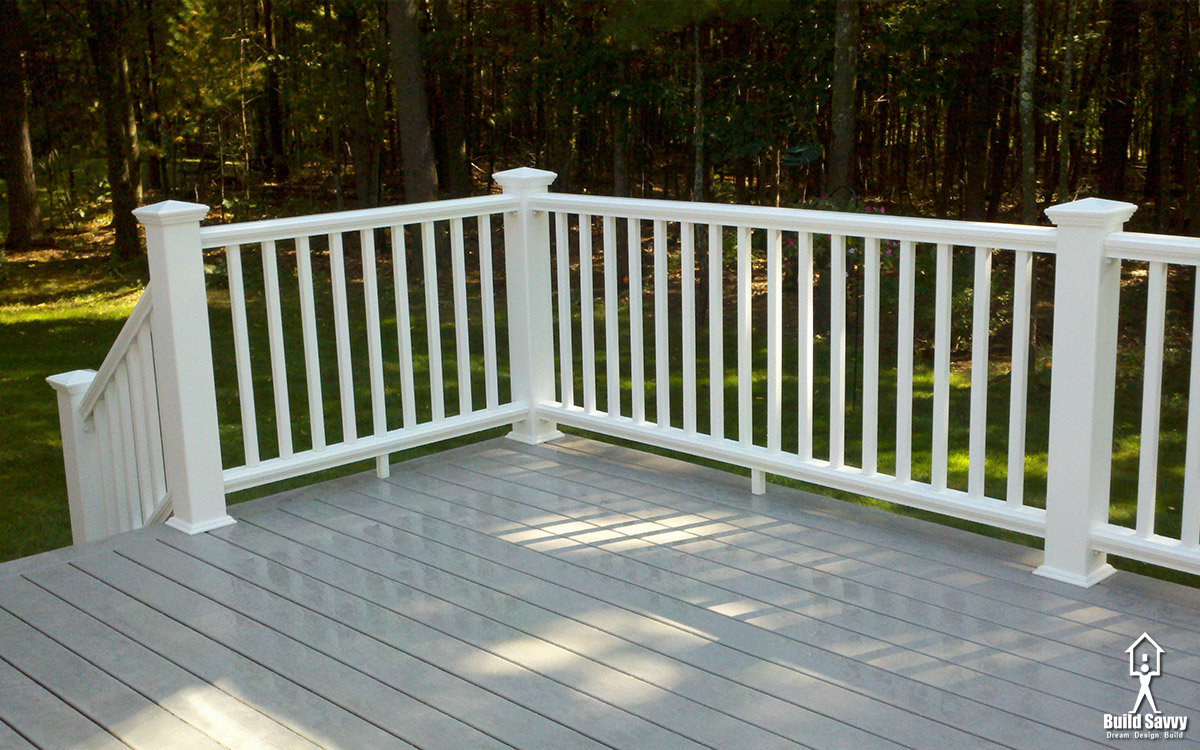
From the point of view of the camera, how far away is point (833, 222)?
3523mm

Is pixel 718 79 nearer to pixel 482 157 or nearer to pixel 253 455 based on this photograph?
pixel 482 157

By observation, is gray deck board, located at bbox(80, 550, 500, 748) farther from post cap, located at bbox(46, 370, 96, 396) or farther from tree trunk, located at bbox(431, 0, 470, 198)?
tree trunk, located at bbox(431, 0, 470, 198)

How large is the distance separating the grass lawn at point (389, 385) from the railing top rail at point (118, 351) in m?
0.90

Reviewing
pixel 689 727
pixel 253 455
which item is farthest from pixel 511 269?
pixel 689 727

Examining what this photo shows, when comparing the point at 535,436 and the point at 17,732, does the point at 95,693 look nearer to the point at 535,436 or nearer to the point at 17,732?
the point at 17,732

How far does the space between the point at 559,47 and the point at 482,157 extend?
235 cm

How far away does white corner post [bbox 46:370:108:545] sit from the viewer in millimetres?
4328

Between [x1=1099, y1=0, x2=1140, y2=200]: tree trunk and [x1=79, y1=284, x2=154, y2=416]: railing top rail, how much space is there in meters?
8.97

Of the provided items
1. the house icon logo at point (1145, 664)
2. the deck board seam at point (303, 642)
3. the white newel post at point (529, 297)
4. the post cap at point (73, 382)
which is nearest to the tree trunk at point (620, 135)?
the white newel post at point (529, 297)

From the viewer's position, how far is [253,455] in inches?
152

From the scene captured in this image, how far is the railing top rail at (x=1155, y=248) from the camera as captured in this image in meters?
2.85

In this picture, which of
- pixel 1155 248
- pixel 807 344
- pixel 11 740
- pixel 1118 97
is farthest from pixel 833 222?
pixel 1118 97

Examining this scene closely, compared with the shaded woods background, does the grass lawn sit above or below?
below

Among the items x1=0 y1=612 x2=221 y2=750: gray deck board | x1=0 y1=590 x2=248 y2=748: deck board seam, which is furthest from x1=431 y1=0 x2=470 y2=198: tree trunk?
x1=0 y1=612 x2=221 y2=750: gray deck board
